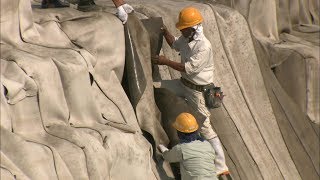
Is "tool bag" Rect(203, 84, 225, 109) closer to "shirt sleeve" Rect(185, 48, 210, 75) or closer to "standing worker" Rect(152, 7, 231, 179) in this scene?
"standing worker" Rect(152, 7, 231, 179)

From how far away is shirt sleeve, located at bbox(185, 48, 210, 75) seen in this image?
9.52m

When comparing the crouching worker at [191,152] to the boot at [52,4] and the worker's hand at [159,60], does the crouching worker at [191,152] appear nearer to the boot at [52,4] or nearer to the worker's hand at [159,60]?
the worker's hand at [159,60]

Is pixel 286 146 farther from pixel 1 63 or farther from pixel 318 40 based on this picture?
pixel 1 63

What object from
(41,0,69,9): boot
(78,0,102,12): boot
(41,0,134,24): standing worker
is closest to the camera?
(41,0,134,24): standing worker

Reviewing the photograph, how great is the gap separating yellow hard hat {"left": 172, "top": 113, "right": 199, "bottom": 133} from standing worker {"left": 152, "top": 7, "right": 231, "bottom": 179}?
59cm

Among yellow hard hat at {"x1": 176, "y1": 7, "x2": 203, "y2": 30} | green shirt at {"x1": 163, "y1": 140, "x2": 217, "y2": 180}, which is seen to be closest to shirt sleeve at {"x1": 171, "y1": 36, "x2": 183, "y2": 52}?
yellow hard hat at {"x1": 176, "y1": 7, "x2": 203, "y2": 30}

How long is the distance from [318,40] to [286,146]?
2.76 m

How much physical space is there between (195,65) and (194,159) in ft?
3.53

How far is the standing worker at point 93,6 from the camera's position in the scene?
9.62 m

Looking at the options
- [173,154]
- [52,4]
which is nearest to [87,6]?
[52,4]

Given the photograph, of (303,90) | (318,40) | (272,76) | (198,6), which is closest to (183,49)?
(198,6)

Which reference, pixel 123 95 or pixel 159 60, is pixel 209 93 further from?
pixel 123 95

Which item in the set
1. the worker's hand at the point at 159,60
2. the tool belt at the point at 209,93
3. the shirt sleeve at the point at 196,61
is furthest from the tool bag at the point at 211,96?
the worker's hand at the point at 159,60

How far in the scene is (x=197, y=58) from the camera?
952cm
